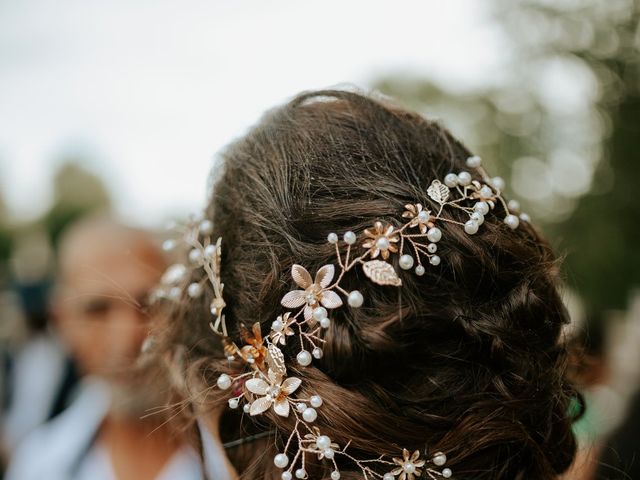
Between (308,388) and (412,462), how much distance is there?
274 mm

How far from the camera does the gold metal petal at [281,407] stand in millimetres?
1206

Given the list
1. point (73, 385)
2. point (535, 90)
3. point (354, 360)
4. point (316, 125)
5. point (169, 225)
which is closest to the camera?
point (354, 360)

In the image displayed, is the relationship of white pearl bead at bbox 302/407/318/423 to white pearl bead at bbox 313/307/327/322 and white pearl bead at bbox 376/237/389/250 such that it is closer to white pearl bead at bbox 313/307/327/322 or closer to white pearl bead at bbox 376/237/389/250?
white pearl bead at bbox 313/307/327/322

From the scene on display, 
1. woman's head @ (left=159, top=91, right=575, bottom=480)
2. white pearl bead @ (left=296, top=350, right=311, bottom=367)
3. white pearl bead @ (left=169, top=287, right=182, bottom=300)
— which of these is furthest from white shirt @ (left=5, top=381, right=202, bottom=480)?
white pearl bead @ (left=296, top=350, right=311, bottom=367)

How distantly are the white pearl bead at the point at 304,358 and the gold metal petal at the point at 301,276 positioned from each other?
0.15 meters

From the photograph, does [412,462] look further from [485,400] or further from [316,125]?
[316,125]

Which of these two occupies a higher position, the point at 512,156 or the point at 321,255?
the point at 321,255

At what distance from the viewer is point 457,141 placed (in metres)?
1.46

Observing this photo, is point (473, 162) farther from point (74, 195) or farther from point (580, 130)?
point (74, 195)

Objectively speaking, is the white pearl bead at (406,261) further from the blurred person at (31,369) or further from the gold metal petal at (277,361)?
the blurred person at (31,369)

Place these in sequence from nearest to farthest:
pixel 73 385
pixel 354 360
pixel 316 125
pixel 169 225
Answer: pixel 354 360 < pixel 316 125 < pixel 169 225 < pixel 73 385

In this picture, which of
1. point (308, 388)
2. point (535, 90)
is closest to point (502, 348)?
point (308, 388)

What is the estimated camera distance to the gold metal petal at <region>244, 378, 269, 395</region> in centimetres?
124

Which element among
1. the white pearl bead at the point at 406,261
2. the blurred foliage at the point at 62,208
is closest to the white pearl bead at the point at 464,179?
the white pearl bead at the point at 406,261
